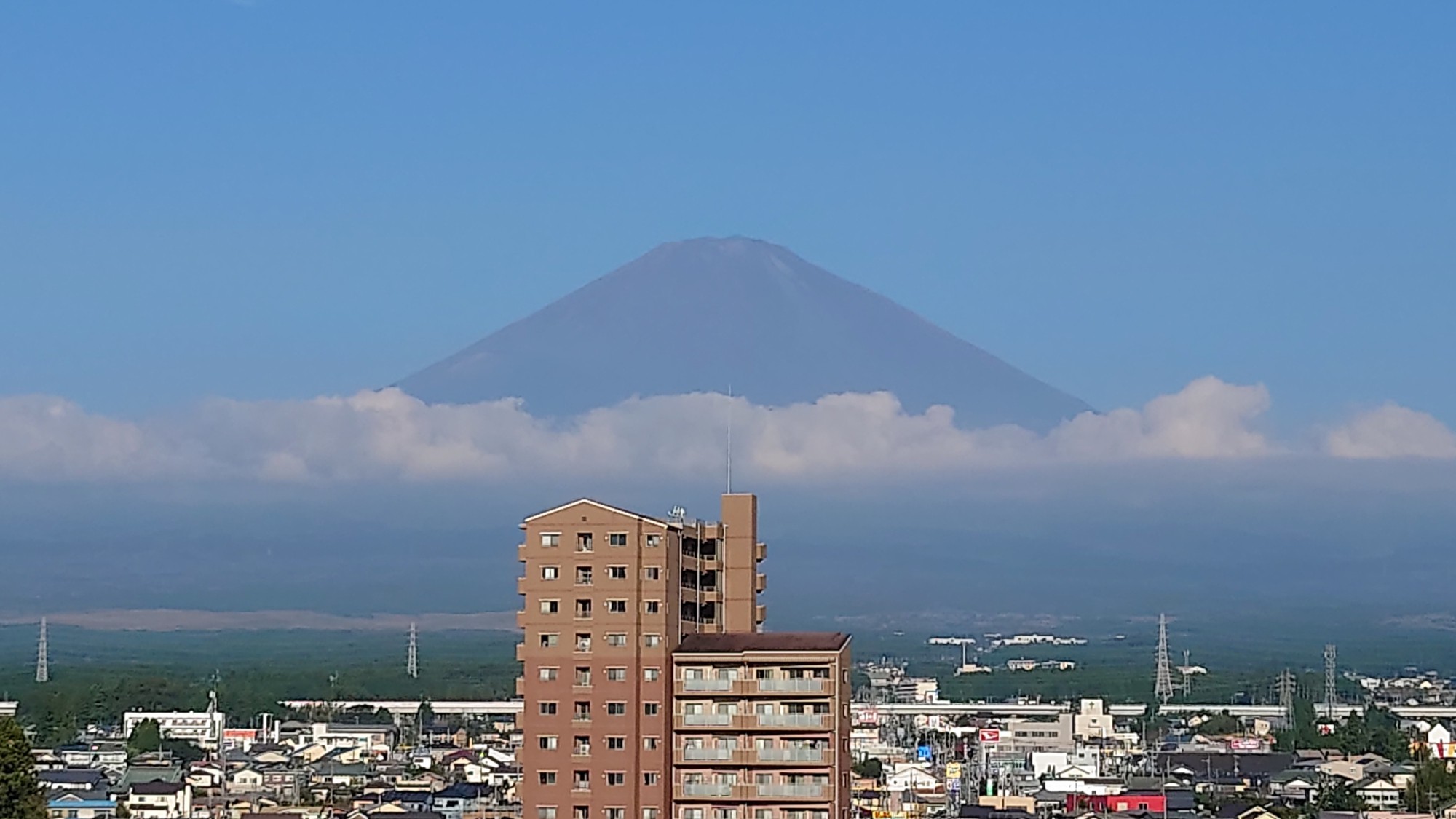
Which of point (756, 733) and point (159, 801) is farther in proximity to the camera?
point (159, 801)

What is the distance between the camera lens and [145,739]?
74.4 meters

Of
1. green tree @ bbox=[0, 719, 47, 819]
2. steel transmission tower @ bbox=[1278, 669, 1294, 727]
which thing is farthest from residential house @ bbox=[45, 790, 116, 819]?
steel transmission tower @ bbox=[1278, 669, 1294, 727]

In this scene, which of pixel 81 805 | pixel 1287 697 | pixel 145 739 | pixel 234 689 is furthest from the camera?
pixel 1287 697

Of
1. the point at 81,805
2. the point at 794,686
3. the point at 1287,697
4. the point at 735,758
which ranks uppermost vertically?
the point at 794,686

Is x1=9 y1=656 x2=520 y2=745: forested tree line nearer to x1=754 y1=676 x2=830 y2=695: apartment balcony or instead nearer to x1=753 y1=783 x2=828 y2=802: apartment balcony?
x1=753 y1=783 x2=828 y2=802: apartment balcony

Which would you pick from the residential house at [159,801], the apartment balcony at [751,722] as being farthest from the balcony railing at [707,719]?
the residential house at [159,801]

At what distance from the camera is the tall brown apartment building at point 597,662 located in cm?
2559

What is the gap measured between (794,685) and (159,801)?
36618 mm

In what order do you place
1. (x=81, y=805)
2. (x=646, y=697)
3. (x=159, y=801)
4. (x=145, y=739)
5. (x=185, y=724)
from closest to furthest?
1. (x=646, y=697)
2. (x=81, y=805)
3. (x=159, y=801)
4. (x=145, y=739)
5. (x=185, y=724)

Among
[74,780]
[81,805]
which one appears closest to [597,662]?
[81,805]

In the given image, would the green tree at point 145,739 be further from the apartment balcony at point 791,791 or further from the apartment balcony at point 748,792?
the apartment balcony at point 791,791

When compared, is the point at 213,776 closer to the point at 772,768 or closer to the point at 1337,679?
the point at 772,768

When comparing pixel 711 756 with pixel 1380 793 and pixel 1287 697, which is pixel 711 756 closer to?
pixel 1380 793

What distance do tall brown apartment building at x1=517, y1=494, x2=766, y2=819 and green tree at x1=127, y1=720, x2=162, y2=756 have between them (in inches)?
1935
